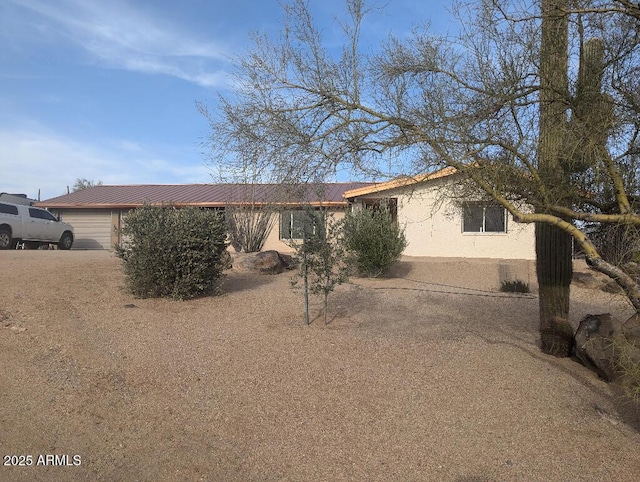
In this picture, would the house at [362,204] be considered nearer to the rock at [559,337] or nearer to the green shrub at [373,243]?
the green shrub at [373,243]

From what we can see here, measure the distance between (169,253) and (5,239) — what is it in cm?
1228

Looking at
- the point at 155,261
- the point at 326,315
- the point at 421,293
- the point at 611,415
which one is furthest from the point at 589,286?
the point at 155,261

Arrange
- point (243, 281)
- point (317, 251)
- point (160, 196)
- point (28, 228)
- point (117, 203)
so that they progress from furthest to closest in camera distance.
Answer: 1. point (160, 196)
2. point (117, 203)
3. point (28, 228)
4. point (243, 281)
5. point (317, 251)

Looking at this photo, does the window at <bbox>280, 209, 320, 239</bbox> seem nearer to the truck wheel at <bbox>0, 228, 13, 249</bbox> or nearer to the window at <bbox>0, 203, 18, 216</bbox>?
the truck wheel at <bbox>0, 228, 13, 249</bbox>

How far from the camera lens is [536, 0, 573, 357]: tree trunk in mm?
6312

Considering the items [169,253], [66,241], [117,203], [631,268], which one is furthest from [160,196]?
[631,268]

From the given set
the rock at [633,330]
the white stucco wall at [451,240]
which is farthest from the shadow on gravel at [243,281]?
the rock at [633,330]

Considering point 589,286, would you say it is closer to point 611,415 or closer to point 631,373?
point 611,415

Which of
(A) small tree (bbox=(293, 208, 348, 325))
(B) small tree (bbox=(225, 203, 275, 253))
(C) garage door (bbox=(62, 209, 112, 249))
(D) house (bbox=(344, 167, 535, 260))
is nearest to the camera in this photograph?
(A) small tree (bbox=(293, 208, 348, 325))

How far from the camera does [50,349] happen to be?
7.58 m

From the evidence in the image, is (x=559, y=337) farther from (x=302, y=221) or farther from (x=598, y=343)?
(x=302, y=221)

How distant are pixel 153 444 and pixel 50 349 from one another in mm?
2894

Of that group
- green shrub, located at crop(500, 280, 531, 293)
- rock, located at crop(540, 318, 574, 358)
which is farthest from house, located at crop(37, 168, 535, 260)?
rock, located at crop(540, 318, 574, 358)

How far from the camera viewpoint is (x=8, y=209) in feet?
66.8
